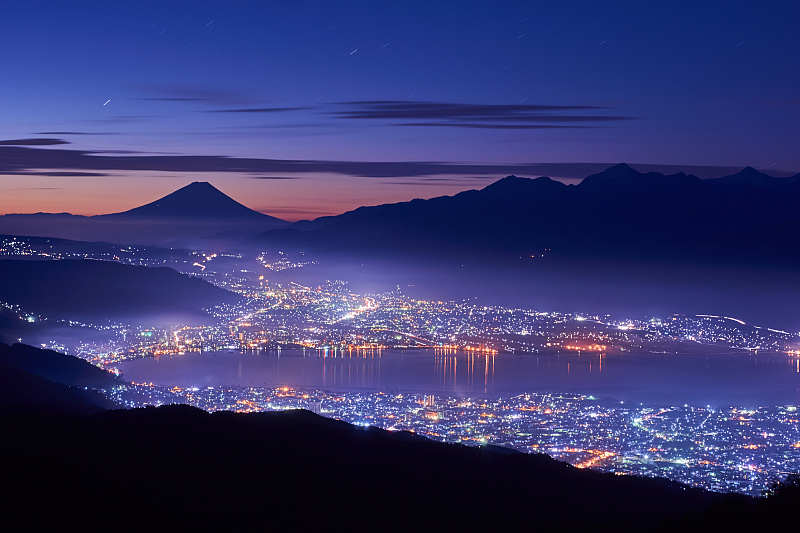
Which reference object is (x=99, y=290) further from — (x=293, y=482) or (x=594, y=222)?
(x=594, y=222)

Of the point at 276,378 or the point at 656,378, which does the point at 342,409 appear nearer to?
the point at 276,378

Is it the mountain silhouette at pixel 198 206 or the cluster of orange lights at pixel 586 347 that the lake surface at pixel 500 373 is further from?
the mountain silhouette at pixel 198 206

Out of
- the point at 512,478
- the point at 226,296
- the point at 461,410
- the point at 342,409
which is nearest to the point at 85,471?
the point at 512,478

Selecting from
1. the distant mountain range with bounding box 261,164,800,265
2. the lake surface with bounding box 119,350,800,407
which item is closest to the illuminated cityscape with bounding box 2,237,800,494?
the lake surface with bounding box 119,350,800,407

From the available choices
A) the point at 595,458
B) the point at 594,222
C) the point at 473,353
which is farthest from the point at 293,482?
the point at 594,222

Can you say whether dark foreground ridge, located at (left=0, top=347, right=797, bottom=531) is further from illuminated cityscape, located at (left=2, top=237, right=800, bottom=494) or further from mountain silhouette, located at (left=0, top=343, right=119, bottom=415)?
illuminated cityscape, located at (left=2, top=237, right=800, bottom=494)
